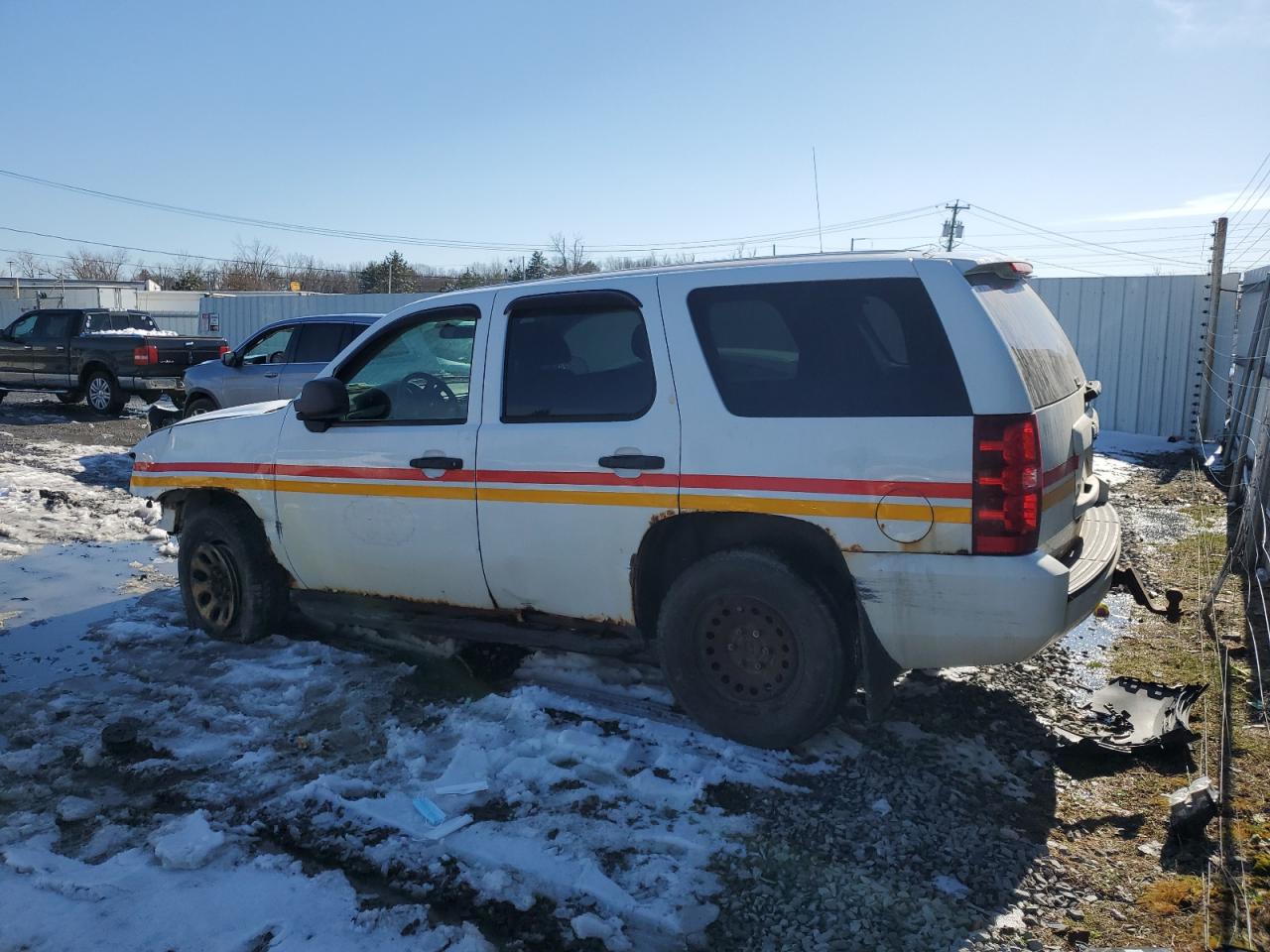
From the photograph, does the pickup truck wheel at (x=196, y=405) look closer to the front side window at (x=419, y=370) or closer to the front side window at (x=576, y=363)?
the front side window at (x=419, y=370)

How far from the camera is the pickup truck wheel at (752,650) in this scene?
13.1 feet

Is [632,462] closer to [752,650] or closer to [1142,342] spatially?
[752,650]

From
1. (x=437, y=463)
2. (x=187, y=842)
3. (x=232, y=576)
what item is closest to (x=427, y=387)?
(x=437, y=463)

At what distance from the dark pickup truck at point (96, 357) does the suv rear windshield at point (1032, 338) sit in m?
15.1

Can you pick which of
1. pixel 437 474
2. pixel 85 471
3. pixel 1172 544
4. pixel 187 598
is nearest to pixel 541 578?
pixel 437 474

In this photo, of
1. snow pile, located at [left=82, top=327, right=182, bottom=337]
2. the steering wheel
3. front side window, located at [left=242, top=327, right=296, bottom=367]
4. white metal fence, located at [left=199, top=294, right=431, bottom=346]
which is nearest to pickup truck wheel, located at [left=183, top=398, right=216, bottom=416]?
front side window, located at [left=242, top=327, right=296, bottom=367]

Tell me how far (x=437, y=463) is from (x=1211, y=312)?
43.0 ft

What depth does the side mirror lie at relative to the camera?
497 cm

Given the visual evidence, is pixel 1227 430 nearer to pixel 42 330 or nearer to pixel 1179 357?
pixel 1179 357

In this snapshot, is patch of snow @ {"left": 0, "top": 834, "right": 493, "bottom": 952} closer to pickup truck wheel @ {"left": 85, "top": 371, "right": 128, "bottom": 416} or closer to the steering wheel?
the steering wheel

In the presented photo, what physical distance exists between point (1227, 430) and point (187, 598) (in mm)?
11423

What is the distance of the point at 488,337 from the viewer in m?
4.82

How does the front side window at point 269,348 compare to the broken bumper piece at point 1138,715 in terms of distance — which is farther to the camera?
the front side window at point 269,348

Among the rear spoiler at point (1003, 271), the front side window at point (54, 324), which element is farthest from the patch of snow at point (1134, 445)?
the front side window at point (54, 324)
